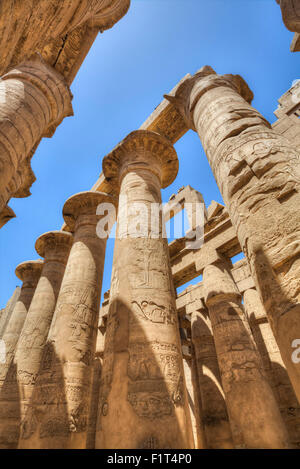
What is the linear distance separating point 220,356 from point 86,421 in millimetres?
3487

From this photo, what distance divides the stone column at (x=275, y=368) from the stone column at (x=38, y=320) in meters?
6.55

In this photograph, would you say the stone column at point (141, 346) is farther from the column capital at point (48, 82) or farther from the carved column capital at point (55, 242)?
the carved column capital at point (55, 242)

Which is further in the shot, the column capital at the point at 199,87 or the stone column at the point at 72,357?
the column capital at the point at 199,87

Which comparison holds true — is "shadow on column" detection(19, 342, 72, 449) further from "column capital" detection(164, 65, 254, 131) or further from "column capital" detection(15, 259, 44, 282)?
"column capital" detection(164, 65, 254, 131)

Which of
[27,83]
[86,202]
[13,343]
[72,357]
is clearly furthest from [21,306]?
[27,83]

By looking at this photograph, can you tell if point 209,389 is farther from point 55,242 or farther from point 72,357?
point 55,242

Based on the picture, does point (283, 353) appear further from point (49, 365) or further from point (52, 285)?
point (52, 285)

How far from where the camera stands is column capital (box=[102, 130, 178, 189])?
6570mm

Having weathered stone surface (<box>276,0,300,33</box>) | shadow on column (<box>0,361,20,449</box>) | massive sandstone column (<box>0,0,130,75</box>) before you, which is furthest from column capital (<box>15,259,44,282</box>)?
weathered stone surface (<box>276,0,300,33</box>)

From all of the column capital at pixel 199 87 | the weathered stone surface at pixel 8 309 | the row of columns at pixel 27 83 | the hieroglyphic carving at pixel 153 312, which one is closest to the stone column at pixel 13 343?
the row of columns at pixel 27 83

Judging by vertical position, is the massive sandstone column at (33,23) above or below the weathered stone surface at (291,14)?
below

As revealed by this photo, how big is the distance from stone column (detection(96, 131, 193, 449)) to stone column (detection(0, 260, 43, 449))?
478cm

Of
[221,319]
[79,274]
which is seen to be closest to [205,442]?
[221,319]

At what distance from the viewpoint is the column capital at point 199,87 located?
5.65 meters
